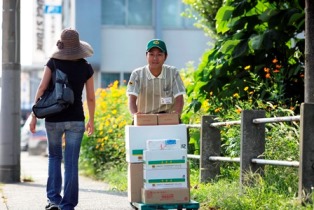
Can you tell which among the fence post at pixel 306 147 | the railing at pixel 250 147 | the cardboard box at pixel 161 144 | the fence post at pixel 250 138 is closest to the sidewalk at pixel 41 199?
the railing at pixel 250 147

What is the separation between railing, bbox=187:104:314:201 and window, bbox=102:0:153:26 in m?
22.0

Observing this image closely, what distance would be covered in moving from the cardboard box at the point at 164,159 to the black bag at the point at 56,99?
0.94 metres

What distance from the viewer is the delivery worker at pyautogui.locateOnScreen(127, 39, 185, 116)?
810 centimetres

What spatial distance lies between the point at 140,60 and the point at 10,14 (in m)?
20.9

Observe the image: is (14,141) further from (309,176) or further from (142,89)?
(309,176)

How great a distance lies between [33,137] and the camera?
36.2 metres

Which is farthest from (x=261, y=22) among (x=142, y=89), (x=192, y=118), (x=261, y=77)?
(x=142, y=89)

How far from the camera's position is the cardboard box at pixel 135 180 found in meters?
7.79

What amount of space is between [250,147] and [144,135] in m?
Result: 2.14

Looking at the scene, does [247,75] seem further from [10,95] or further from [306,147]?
[306,147]

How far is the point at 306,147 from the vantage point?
25.7 feet

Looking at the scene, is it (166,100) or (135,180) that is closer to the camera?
(135,180)

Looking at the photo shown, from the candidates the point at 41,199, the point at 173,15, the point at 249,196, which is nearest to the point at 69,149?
the point at 249,196

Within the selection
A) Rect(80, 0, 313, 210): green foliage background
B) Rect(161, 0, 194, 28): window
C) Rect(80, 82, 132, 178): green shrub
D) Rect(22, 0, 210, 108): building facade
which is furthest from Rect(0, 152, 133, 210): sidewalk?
Rect(161, 0, 194, 28): window
